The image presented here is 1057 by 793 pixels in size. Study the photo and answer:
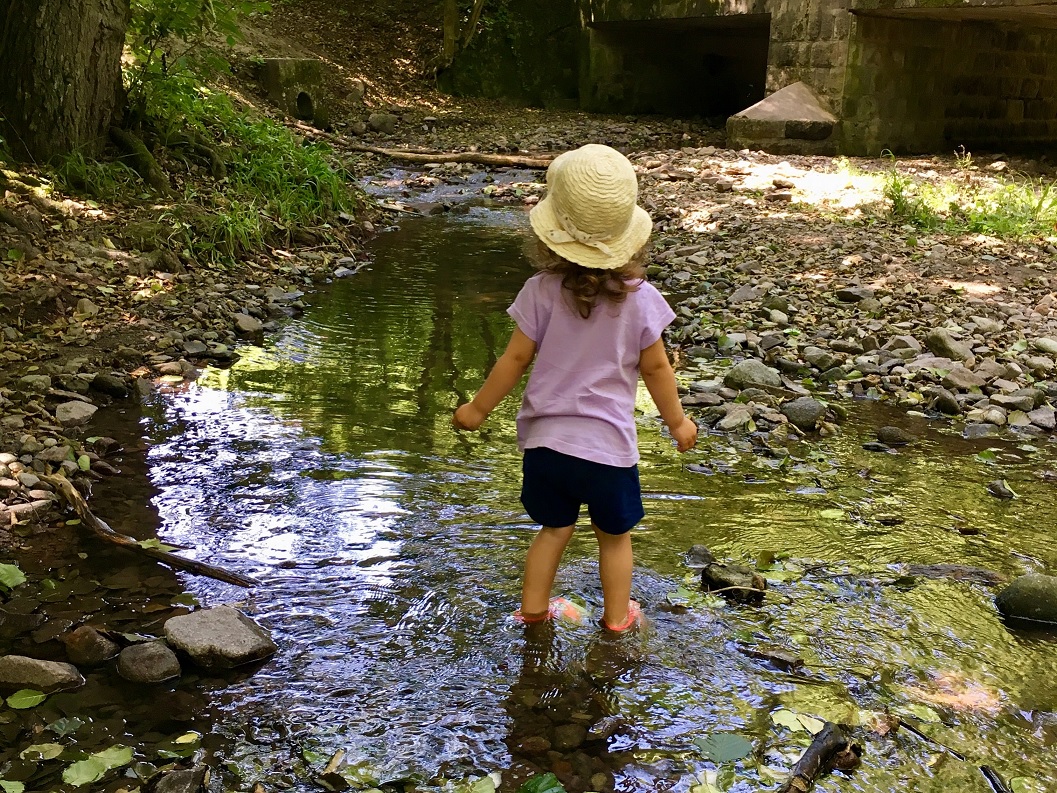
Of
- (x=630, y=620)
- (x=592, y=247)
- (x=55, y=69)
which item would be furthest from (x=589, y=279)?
(x=55, y=69)

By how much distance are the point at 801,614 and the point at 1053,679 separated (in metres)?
0.66

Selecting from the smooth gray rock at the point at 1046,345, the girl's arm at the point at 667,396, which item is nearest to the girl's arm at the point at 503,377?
the girl's arm at the point at 667,396

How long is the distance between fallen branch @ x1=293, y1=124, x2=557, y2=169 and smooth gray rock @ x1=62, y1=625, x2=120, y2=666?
970 cm

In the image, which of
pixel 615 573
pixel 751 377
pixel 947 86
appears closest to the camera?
pixel 615 573

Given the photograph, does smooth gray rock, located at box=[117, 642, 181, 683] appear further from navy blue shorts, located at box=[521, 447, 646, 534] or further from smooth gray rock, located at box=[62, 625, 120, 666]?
navy blue shorts, located at box=[521, 447, 646, 534]

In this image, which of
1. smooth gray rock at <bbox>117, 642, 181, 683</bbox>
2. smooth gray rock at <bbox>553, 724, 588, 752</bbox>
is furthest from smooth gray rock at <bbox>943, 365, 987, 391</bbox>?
smooth gray rock at <bbox>117, 642, 181, 683</bbox>

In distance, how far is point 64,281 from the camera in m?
5.30

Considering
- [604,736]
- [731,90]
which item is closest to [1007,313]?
[604,736]

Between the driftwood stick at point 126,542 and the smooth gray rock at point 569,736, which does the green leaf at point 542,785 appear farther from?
the driftwood stick at point 126,542

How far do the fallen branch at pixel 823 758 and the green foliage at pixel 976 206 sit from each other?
6.29m

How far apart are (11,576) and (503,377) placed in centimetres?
157

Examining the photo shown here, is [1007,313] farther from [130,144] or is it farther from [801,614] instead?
[130,144]

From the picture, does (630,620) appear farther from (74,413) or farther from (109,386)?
(109,386)

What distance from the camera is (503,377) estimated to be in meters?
2.50
